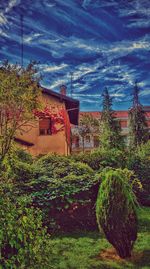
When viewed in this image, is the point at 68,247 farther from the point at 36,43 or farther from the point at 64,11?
the point at 36,43

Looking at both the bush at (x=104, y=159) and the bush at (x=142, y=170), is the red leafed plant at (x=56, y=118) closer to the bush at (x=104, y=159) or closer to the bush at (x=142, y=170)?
the bush at (x=142, y=170)

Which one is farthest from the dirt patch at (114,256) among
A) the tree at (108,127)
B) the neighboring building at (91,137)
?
the neighboring building at (91,137)

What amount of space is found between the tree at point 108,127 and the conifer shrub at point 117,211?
83.2 ft

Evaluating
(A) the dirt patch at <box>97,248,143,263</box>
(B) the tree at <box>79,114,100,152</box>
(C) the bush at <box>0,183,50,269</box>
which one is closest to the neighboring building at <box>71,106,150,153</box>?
(B) the tree at <box>79,114,100,152</box>

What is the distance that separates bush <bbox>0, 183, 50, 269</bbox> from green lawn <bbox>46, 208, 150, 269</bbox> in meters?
1.01

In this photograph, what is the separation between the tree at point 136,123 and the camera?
3416 centimetres

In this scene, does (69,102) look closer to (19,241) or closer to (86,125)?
(86,125)

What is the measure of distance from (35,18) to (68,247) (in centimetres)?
933

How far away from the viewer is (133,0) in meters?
11.9

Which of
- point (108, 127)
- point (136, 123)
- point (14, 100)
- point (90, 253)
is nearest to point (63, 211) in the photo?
point (90, 253)

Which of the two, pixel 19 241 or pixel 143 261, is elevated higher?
pixel 19 241

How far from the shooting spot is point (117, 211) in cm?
532

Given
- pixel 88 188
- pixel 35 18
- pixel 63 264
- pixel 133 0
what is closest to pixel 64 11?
pixel 35 18

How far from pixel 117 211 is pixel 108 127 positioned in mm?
29118
